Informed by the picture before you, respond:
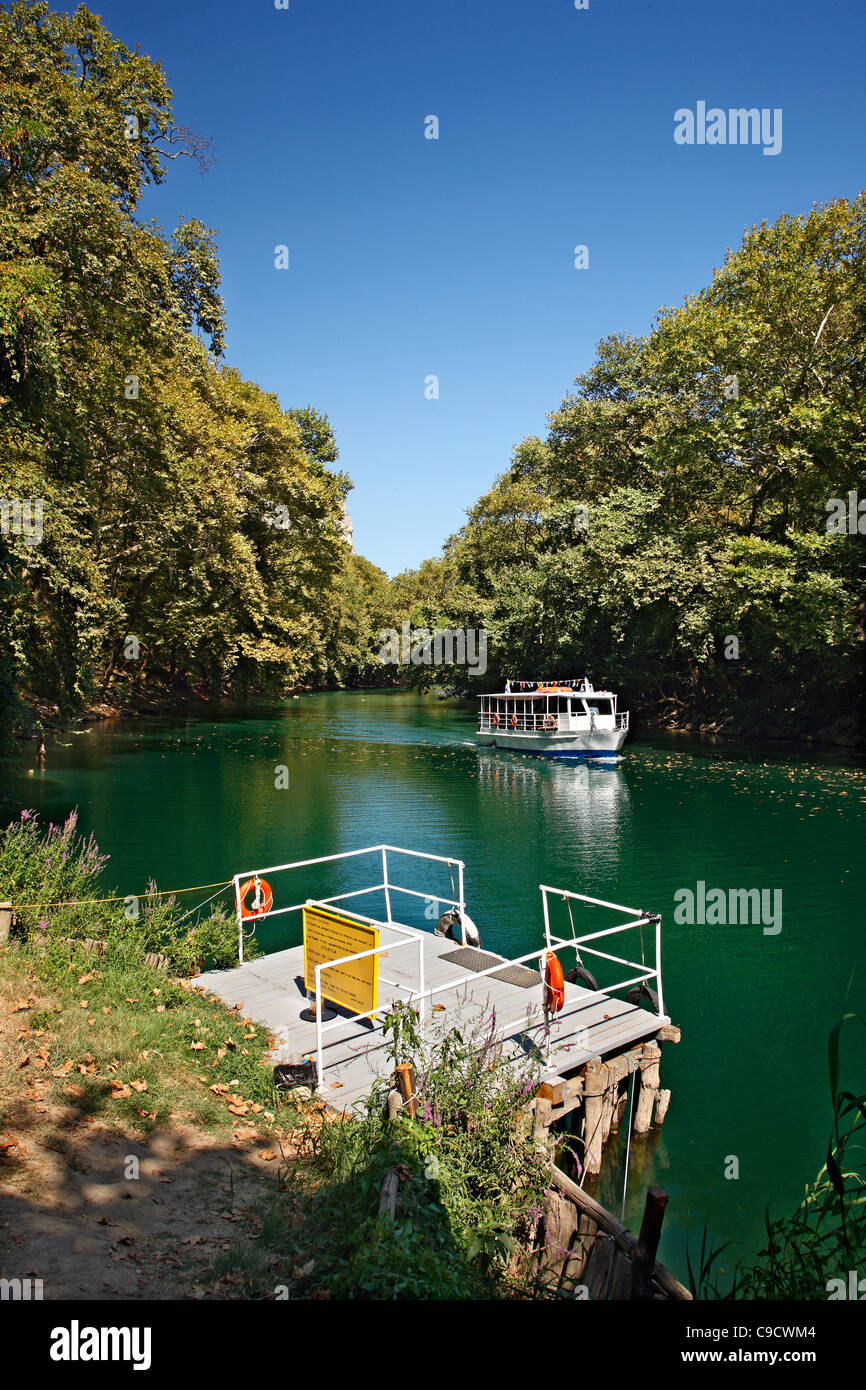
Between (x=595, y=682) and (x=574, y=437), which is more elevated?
(x=574, y=437)

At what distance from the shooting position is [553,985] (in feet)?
31.2

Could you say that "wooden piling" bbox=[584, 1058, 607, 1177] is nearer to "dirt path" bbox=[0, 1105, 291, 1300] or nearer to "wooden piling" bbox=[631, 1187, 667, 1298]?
"dirt path" bbox=[0, 1105, 291, 1300]

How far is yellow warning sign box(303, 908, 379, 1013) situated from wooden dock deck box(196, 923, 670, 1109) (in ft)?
0.98

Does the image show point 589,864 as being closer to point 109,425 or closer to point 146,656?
point 109,425

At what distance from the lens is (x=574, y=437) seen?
181ft

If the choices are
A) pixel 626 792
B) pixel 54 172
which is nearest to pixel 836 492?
Result: pixel 626 792

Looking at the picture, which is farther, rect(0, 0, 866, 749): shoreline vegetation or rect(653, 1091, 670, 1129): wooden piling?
rect(0, 0, 866, 749): shoreline vegetation

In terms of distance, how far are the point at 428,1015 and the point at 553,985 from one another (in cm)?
162

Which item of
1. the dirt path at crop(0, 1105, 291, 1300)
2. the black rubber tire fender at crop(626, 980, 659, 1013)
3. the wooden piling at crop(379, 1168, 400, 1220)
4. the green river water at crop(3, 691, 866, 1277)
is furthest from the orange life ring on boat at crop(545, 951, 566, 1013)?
the wooden piling at crop(379, 1168, 400, 1220)

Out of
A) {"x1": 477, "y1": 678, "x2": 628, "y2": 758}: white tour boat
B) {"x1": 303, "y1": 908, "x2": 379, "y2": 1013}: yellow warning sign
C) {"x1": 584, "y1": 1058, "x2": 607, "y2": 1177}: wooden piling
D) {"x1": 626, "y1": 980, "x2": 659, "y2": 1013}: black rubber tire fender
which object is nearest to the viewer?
{"x1": 584, "y1": 1058, "x2": 607, "y2": 1177}: wooden piling

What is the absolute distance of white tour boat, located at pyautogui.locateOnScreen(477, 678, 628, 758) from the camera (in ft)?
140

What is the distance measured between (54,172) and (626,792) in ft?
92.2

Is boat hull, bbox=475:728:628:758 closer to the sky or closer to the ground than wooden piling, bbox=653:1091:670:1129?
closer to the sky

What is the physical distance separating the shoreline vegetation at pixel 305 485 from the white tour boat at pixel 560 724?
448cm
